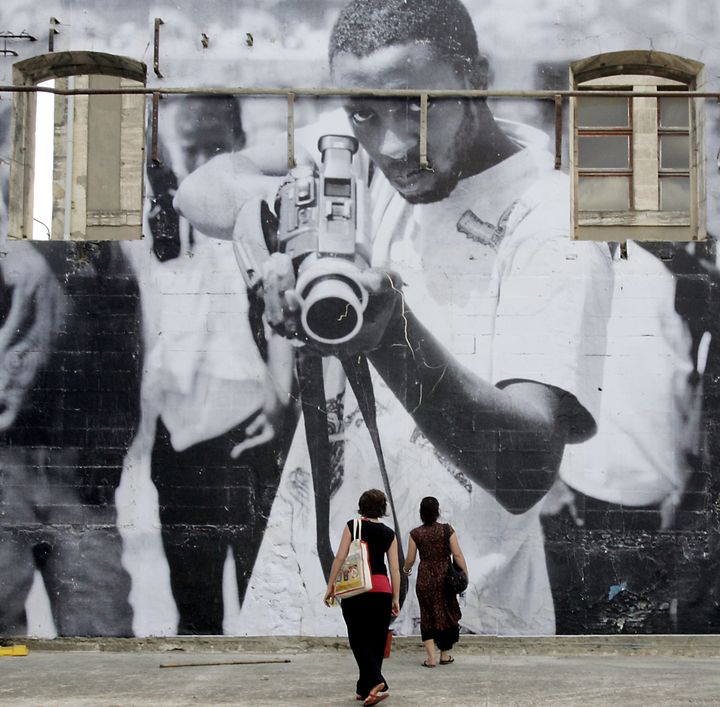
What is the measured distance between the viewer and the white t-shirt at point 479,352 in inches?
425

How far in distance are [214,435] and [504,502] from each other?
9.16ft

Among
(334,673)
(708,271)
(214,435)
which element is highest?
(708,271)

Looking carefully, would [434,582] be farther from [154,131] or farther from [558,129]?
[154,131]

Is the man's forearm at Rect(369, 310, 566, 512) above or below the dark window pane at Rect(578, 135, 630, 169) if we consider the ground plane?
below

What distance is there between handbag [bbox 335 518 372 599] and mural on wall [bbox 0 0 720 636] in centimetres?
258

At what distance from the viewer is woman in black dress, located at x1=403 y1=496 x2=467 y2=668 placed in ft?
31.9

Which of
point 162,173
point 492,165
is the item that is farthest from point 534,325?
point 162,173

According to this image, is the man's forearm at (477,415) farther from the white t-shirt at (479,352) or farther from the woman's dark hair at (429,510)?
the woman's dark hair at (429,510)

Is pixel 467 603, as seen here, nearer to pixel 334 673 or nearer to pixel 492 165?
pixel 334 673

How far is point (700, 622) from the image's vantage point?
10.7m

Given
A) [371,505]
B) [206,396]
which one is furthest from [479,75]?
[371,505]

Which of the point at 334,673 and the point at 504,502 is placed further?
the point at 504,502

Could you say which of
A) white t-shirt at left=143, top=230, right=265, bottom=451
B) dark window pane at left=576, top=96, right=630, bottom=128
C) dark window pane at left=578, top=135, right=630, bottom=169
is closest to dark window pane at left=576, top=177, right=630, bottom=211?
dark window pane at left=578, top=135, right=630, bottom=169

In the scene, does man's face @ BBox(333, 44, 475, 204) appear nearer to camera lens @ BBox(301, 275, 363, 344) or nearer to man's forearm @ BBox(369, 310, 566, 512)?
camera lens @ BBox(301, 275, 363, 344)
